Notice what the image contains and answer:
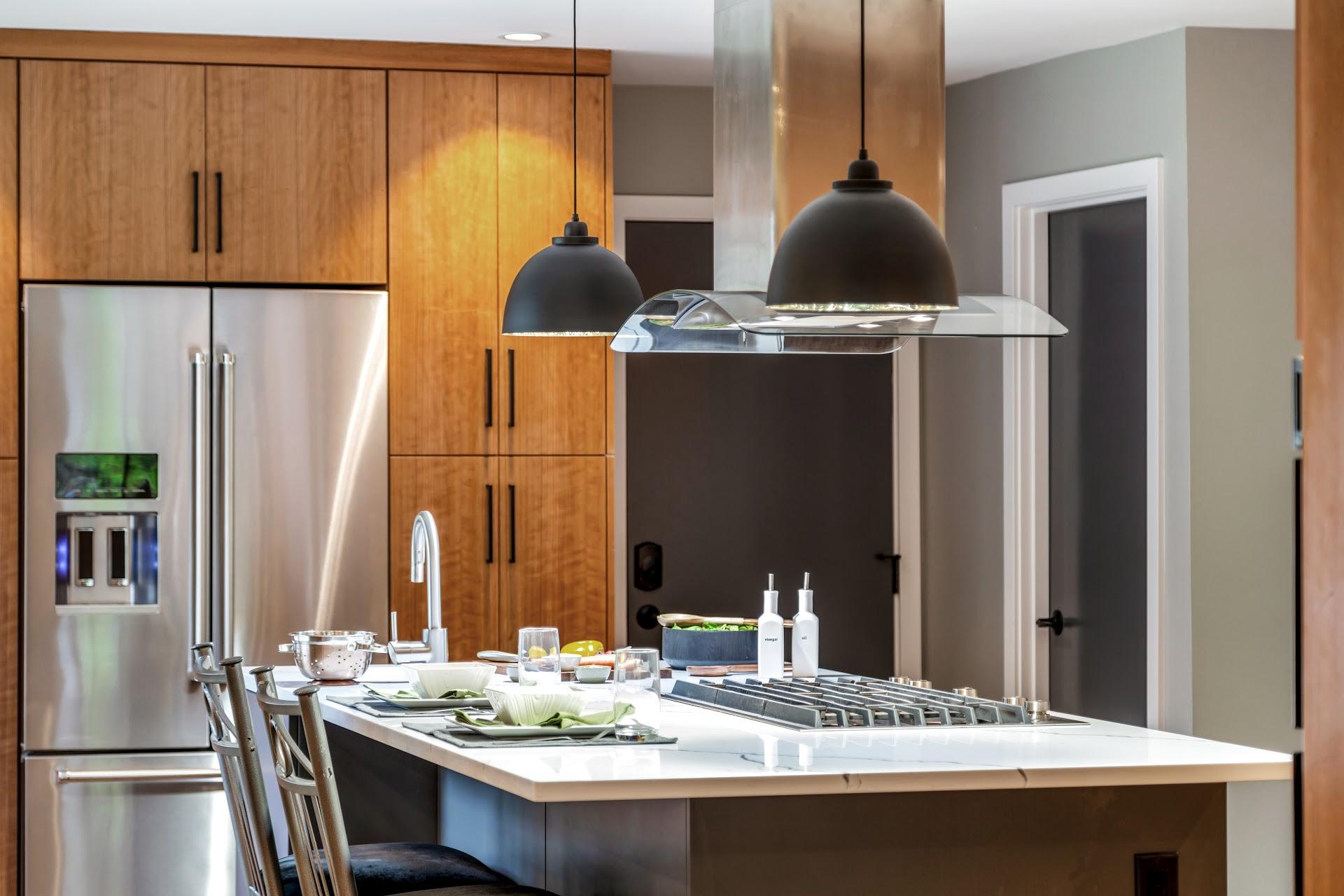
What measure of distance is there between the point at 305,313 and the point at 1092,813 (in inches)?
111

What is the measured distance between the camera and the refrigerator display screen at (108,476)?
411cm

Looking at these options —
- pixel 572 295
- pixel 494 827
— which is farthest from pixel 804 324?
pixel 494 827

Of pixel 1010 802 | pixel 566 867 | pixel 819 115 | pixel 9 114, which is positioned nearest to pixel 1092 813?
pixel 1010 802

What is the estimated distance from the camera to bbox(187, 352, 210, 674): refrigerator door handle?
4.15 m

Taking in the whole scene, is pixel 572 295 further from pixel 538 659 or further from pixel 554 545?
pixel 554 545

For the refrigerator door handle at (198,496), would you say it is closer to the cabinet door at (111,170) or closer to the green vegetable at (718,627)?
the cabinet door at (111,170)

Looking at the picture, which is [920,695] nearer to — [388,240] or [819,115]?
[819,115]

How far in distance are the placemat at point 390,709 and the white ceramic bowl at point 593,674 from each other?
266 millimetres

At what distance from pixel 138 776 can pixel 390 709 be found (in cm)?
182

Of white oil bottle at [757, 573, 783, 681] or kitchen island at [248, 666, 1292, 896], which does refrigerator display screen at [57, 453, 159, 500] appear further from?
kitchen island at [248, 666, 1292, 896]

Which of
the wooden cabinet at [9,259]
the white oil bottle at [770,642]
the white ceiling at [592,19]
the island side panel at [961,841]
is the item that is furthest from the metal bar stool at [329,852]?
the white ceiling at [592,19]

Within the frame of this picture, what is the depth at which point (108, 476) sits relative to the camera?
4.13 metres

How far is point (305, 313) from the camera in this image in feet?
14.0

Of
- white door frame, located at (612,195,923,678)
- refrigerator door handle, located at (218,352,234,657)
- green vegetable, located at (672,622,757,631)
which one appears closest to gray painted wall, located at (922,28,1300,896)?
white door frame, located at (612,195,923,678)
